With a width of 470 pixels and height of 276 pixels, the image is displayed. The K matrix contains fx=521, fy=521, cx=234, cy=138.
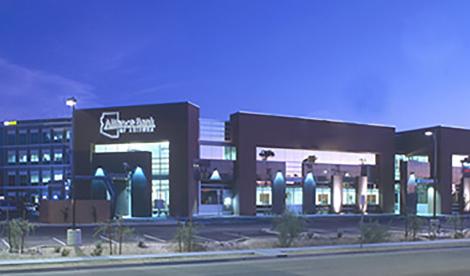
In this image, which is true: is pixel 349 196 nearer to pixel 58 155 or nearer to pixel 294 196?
pixel 294 196

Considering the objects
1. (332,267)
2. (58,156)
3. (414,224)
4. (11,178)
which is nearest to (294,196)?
(414,224)

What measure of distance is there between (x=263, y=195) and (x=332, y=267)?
33.2 metres

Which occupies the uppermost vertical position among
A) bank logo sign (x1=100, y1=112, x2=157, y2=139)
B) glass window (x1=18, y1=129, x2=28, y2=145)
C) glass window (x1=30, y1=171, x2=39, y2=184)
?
glass window (x1=18, y1=129, x2=28, y2=145)

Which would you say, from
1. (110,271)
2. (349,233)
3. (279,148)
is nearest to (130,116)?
(279,148)

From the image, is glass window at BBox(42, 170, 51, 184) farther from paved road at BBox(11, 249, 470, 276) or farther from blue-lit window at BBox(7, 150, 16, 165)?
paved road at BBox(11, 249, 470, 276)

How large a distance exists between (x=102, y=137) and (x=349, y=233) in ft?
78.9

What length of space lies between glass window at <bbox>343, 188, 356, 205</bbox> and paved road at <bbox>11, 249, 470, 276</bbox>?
34.4 meters

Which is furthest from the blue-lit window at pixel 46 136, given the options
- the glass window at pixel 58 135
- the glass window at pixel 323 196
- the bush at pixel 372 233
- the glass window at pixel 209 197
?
the bush at pixel 372 233

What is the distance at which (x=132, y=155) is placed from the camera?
43219mm

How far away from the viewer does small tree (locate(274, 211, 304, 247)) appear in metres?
22.8

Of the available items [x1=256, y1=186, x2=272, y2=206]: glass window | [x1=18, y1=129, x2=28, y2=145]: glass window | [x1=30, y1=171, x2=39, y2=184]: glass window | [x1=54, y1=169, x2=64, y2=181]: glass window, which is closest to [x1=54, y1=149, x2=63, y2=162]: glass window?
[x1=54, y1=169, x2=64, y2=181]: glass window

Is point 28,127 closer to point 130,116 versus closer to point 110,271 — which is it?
point 130,116

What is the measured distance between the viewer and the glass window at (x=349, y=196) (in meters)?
54.3

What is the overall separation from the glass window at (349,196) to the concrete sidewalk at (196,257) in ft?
97.6
